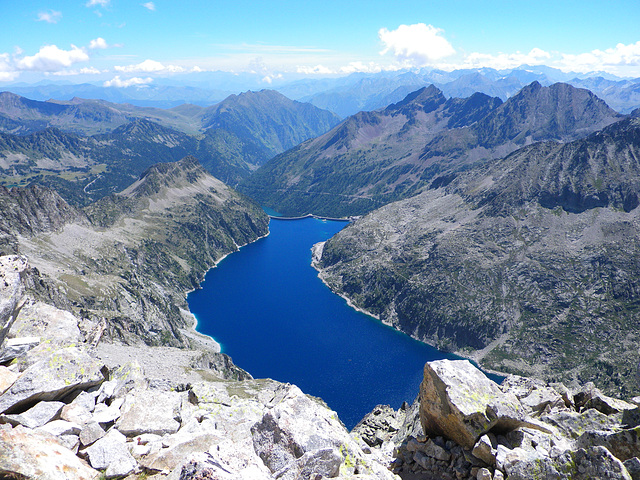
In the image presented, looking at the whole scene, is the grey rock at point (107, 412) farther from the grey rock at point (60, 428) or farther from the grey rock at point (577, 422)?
the grey rock at point (577, 422)

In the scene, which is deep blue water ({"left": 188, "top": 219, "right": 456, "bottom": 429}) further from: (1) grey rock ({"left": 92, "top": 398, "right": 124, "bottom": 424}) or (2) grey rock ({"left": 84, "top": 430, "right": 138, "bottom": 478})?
(2) grey rock ({"left": 84, "top": 430, "right": 138, "bottom": 478})

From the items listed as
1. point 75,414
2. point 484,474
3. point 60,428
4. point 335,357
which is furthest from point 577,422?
point 335,357

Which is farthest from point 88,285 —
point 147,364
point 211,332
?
point 147,364

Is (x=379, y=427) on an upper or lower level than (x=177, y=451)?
lower

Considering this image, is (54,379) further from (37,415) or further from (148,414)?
(148,414)

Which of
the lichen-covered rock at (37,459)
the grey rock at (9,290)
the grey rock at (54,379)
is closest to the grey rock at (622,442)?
the lichen-covered rock at (37,459)

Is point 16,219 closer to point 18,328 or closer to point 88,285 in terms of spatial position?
point 88,285
